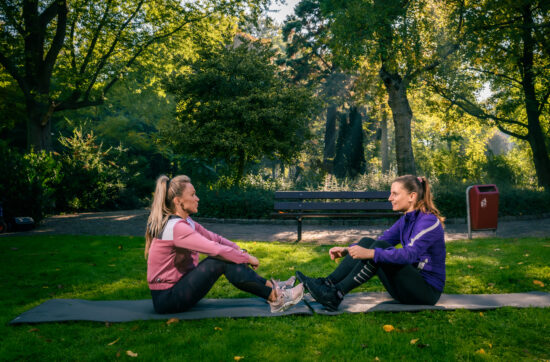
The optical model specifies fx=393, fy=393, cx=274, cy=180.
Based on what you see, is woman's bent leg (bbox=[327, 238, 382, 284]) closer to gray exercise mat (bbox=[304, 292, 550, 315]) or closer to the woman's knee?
the woman's knee

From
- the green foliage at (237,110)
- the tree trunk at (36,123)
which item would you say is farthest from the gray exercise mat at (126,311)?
the tree trunk at (36,123)

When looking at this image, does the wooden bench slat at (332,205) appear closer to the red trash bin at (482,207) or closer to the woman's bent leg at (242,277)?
the red trash bin at (482,207)

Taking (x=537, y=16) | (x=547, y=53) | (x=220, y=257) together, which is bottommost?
(x=220, y=257)

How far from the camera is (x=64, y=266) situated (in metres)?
6.11

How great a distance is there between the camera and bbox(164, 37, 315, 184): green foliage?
15047 mm

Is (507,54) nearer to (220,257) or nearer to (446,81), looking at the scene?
(446,81)

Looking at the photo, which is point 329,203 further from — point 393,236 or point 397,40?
point 397,40

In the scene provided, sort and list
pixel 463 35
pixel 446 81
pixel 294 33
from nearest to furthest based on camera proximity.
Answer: pixel 463 35, pixel 446 81, pixel 294 33

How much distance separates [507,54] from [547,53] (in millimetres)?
1618

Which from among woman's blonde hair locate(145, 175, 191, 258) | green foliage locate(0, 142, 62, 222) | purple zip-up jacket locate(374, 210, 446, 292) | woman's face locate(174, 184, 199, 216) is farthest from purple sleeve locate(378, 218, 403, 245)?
green foliage locate(0, 142, 62, 222)

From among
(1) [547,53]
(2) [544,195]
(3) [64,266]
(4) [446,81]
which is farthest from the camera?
(4) [446,81]

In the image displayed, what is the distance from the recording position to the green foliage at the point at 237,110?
15047 mm

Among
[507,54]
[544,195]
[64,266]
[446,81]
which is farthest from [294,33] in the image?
[64,266]

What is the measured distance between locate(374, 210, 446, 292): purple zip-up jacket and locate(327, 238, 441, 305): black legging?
87 millimetres
